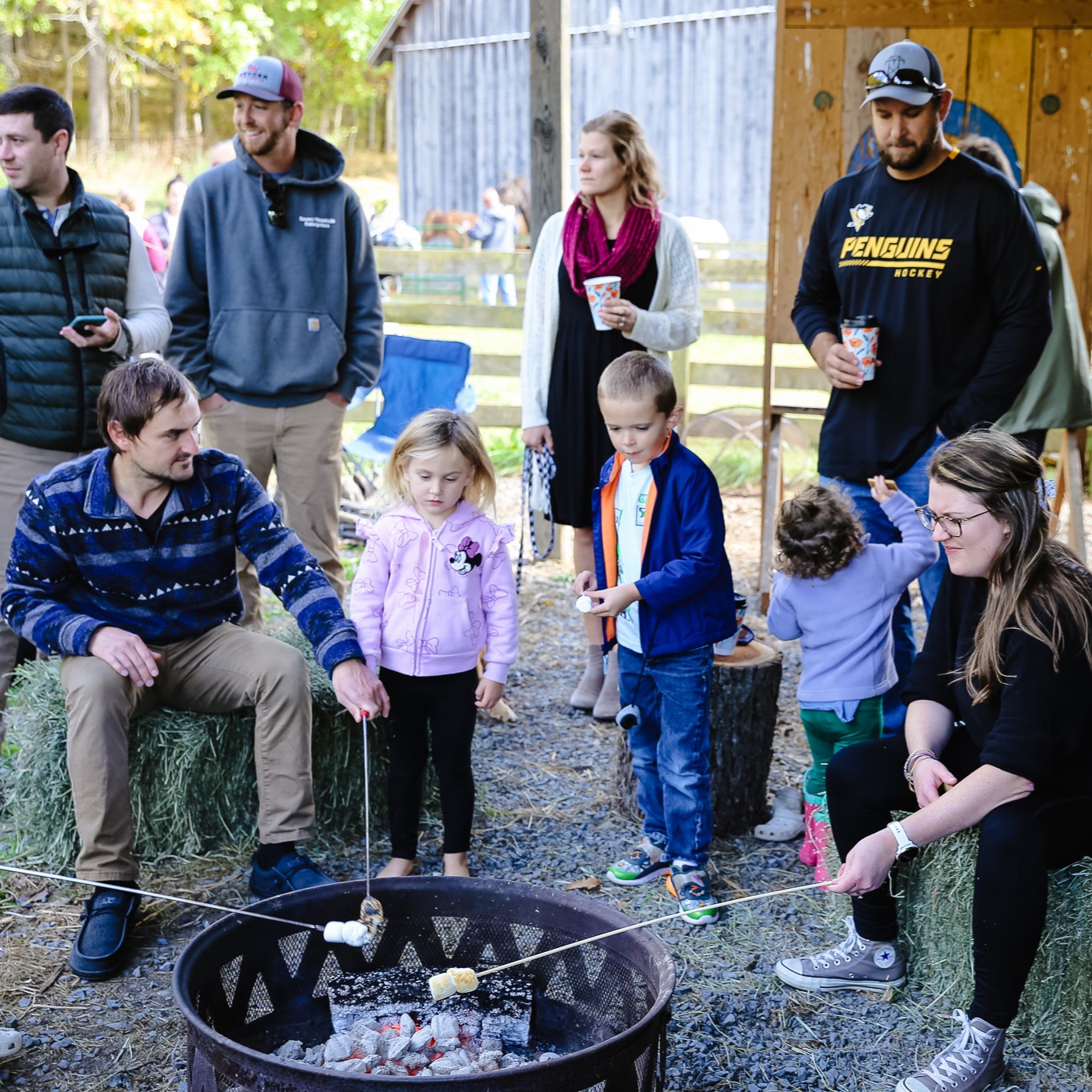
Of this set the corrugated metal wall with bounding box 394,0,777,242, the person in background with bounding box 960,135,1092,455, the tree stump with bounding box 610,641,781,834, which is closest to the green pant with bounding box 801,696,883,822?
the tree stump with bounding box 610,641,781,834

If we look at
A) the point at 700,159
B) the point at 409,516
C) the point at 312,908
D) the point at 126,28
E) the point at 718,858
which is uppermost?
the point at 126,28

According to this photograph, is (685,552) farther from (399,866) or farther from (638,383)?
(399,866)

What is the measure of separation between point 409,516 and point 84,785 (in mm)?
1084

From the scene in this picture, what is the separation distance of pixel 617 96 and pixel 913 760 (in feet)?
51.7

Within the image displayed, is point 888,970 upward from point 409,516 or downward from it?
downward

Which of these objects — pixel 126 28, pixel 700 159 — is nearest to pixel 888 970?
pixel 700 159

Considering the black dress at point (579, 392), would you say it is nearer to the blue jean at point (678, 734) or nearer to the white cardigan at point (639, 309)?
the white cardigan at point (639, 309)

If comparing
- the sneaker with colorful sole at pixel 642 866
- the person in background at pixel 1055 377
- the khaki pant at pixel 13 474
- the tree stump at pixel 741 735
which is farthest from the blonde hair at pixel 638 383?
the person in background at pixel 1055 377

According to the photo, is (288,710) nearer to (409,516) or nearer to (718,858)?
(409,516)

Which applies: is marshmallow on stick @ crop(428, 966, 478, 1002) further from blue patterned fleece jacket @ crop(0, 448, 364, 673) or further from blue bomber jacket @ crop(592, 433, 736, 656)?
blue bomber jacket @ crop(592, 433, 736, 656)

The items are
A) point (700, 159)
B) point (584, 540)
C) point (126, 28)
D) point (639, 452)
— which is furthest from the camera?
point (126, 28)

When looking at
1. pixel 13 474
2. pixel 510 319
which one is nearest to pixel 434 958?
pixel 13 474

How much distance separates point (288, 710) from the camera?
3.54 metres

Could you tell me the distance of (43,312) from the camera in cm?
408
